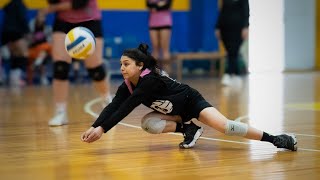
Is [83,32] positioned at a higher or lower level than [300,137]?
higher

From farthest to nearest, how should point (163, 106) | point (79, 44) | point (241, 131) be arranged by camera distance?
1. point (79, 44)
2. point (163, 106)
3. point (241, 131)

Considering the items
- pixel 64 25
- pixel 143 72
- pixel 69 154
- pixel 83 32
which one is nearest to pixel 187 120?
pixel 143 72

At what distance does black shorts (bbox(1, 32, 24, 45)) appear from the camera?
1122 cm

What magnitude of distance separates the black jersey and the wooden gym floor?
0.22m

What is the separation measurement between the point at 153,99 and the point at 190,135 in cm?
35

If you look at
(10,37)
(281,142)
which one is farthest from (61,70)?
(10,37)

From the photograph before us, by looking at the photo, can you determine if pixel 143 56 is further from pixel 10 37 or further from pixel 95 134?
pixel 10 37

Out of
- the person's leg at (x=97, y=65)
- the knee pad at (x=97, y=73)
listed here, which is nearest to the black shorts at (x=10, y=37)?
the person's leg at (x=97, y=65)

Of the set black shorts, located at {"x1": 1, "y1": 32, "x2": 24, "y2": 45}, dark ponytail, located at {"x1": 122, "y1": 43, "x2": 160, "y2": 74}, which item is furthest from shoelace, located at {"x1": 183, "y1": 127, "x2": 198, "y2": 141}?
black shorts, located at {"x1": 1, "y1": 32, "x2": 24, "y2": 45}

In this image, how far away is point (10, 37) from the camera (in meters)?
11.3

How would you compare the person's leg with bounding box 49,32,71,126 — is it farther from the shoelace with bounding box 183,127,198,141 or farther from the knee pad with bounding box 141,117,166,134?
the shoelace with bounding box 183,127,198,141

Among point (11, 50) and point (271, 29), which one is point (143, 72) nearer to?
point (11, 50)

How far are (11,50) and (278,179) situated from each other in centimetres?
913

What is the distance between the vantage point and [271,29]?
50.8 ft
